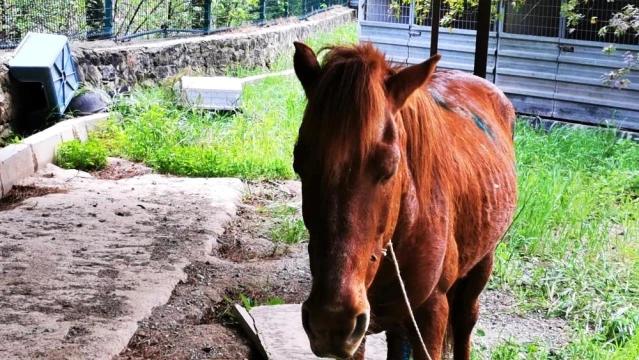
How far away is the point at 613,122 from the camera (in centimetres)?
1151

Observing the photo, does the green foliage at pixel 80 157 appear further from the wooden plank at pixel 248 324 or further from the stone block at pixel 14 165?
the wooden plank at pixel 248 324

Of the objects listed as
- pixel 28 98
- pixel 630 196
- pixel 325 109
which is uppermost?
pixel 325 109

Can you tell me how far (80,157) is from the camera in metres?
8.90

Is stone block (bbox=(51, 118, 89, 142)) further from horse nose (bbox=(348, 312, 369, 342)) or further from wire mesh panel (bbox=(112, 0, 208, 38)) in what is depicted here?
horse nose (bbox=(348, 312, 369, 342))

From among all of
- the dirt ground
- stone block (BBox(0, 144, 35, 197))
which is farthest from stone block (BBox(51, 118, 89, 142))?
the dirt ground

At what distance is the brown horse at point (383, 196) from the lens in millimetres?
2424

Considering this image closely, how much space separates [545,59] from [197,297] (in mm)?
8709

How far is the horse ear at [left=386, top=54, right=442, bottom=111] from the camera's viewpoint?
2.67 metres

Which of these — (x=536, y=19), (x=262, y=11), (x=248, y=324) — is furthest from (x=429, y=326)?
(x=262, y=11)

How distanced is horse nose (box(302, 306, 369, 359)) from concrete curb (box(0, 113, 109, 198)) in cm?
601

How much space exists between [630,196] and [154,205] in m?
4.76

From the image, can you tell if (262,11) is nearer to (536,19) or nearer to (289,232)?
(536,19)

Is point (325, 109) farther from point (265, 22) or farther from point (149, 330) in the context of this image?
point (265, 22)

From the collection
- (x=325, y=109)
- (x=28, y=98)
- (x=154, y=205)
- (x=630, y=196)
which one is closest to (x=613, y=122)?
(x=630, y=196)
